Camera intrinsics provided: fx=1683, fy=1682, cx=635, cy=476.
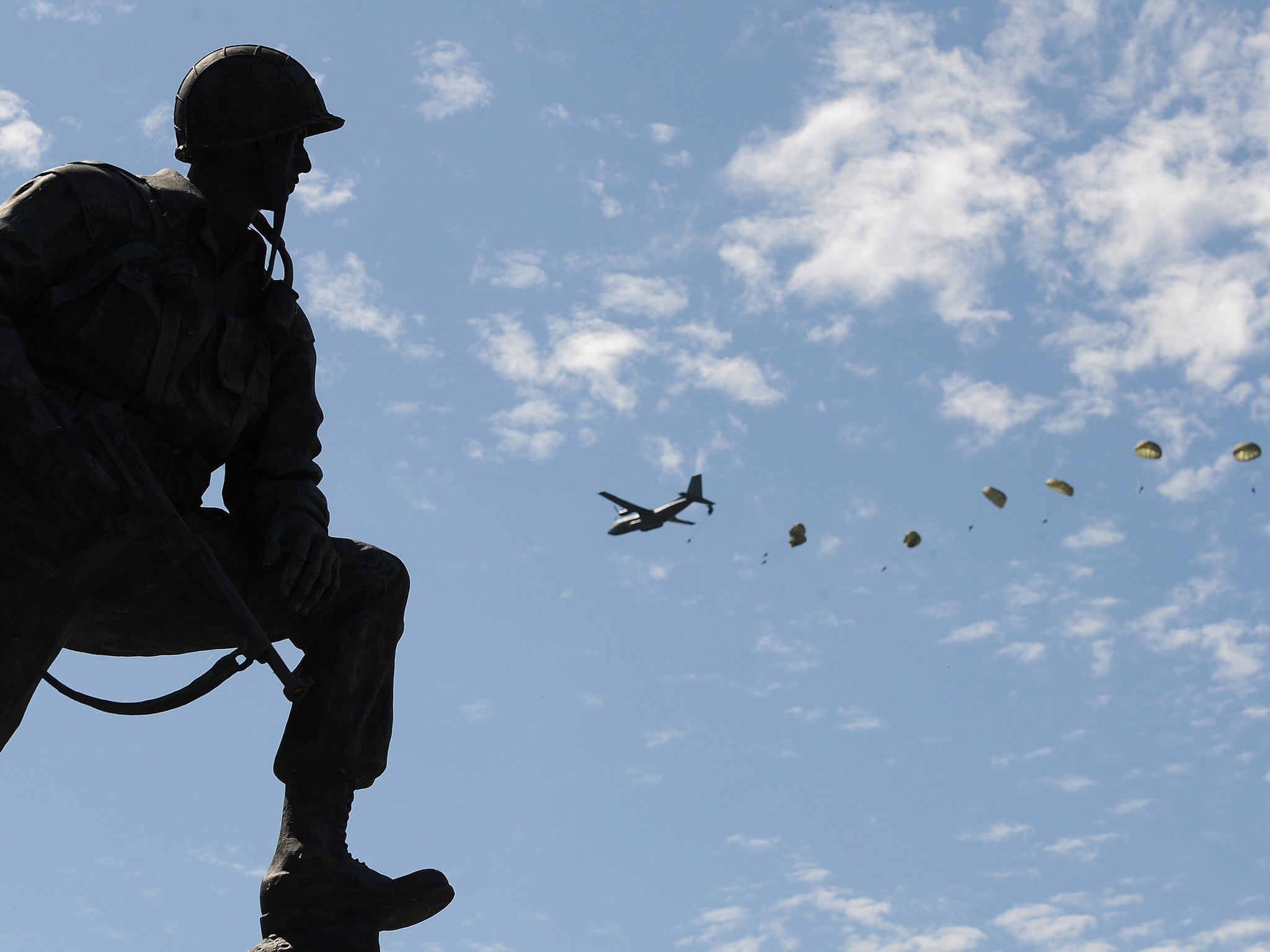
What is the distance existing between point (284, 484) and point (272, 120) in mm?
1820

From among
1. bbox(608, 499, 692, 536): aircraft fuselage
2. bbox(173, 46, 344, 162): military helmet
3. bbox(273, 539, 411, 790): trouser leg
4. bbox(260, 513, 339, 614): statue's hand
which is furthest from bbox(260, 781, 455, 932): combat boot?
bbox(608, 499, 692, 536): aircraft fuselage

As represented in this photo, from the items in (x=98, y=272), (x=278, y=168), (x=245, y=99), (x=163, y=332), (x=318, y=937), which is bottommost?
(x=318, y=937)

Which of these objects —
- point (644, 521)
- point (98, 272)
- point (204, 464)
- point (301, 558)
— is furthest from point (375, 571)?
point (644, 521)

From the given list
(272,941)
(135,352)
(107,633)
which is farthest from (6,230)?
(272,941)

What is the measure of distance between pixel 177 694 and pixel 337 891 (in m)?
1.17

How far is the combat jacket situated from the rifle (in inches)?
10.6

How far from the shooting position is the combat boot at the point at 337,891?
24.8 feet

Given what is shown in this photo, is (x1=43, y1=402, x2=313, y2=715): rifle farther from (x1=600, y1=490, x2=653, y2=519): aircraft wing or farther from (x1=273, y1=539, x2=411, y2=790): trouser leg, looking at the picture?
(x1=600, y1=490, x2=653, y2=519): aircraft wing

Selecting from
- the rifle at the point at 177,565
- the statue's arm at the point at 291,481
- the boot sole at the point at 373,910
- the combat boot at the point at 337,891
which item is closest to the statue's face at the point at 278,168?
the statue's arm at the point at 291,481

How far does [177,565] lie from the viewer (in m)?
7.58

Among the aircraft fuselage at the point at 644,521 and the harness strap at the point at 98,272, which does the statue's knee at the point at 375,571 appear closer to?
the harness strap at the point at 98,272

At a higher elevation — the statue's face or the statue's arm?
the statue's face

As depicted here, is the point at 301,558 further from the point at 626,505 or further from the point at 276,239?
the point at 626,505

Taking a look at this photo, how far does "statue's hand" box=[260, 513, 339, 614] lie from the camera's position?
7887 mm
